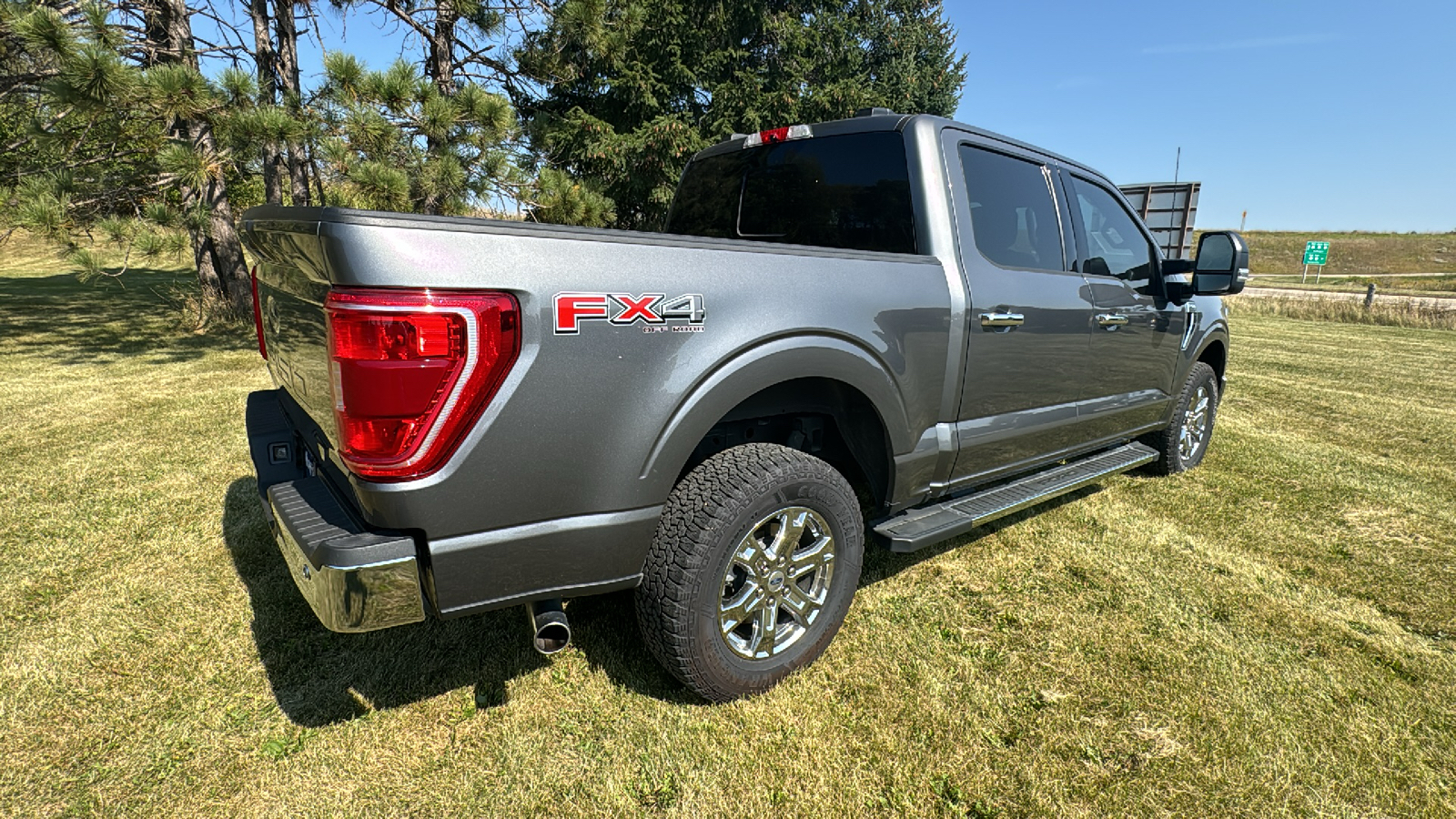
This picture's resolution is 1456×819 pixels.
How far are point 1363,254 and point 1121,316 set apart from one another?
8448 cm

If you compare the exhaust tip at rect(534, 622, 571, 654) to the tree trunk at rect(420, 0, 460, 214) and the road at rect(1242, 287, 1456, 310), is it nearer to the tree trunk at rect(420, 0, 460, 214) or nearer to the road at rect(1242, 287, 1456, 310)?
the tree trunk at rect(420, 0, 460, 214)

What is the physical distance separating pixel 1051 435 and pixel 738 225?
5.84 feet

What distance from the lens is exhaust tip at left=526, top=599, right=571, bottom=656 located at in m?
1.90

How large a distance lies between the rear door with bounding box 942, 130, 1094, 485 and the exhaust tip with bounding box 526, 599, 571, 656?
1.73 m

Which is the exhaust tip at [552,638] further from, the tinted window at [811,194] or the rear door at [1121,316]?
the rear door at [1121,316]

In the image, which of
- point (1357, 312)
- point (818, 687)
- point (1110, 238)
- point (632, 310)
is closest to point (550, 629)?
point (632, 310)

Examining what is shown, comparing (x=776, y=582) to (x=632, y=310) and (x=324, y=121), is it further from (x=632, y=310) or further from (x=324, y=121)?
(x=324, y=121)

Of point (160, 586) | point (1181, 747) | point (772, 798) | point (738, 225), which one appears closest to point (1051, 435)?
point (1181, 747)

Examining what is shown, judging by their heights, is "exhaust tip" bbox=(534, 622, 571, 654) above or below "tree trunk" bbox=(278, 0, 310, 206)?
below

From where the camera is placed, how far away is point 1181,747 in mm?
2184

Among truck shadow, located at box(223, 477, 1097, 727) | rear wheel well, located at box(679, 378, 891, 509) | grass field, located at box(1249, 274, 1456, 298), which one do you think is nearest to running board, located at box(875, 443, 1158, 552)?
rear wheel well, located at box(679, 378, 891, 509)

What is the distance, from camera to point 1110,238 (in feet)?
12.5

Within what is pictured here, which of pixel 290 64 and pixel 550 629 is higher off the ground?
pixel 290 64

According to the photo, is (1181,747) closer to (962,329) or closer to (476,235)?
(962,329)
